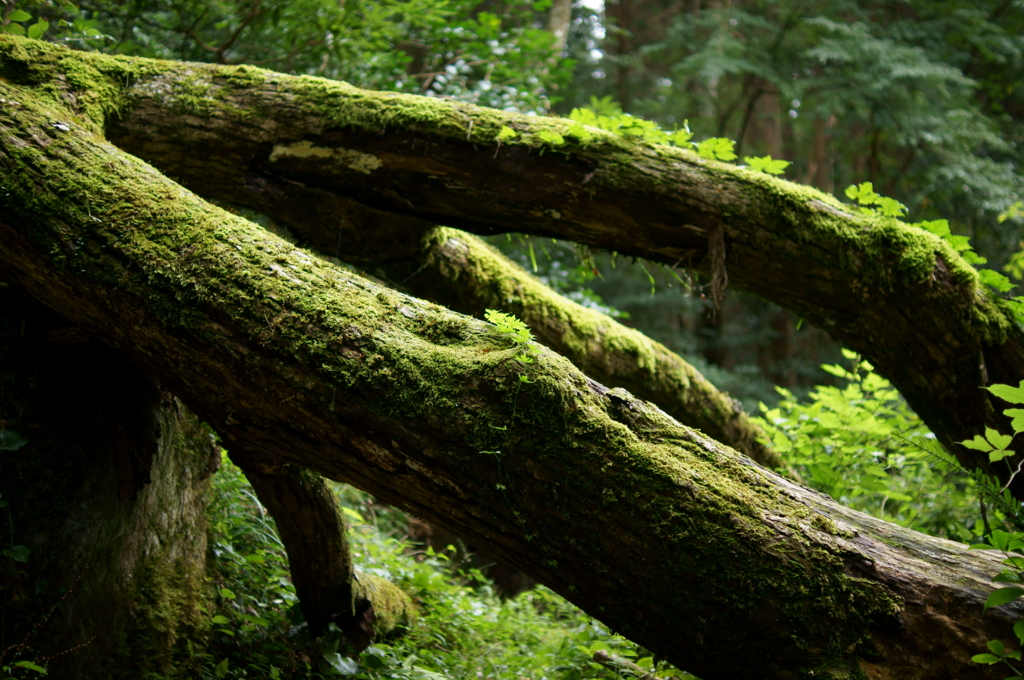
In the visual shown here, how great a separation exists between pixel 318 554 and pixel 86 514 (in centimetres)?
94

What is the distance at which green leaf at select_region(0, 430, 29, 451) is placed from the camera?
7.73 feet

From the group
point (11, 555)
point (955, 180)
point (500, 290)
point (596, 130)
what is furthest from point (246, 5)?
point (955, 180)

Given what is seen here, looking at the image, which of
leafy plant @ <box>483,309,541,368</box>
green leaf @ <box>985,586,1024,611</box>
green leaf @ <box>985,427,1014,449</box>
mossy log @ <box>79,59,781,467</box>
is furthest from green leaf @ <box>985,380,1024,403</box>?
mossy log @ <box>79,59,781,467</box>

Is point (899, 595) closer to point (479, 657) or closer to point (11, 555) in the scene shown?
point (479, 657)

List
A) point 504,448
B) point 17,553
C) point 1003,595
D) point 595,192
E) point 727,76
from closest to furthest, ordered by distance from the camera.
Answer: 1. point 1003,595
2. point 504,448
3. point 17,553
4. point 595,192
5. point 727,76

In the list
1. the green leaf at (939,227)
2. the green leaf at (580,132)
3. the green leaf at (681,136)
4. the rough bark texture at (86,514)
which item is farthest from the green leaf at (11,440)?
the green leaf at (939,227)

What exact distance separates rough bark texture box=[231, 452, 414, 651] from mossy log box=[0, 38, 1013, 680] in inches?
22.6

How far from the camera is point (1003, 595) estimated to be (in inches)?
67.3

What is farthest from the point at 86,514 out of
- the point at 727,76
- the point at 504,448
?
the point at 727,76

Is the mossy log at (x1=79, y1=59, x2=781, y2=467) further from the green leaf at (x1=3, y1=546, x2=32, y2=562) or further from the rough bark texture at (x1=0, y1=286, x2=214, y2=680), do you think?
the green leaf at (x1=3, y1=546, x2=32, y2=562)

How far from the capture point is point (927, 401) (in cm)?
335

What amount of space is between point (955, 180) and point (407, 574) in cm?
971

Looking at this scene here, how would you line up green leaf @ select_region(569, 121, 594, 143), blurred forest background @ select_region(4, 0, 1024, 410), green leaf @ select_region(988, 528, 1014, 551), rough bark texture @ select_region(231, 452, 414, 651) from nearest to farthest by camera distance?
A: green leaf @ select_region(988, 528, 1014, 551) → rough bark texture @ select_region(231, 452, 414, 651) → green leaf @ select_region(569, 121, 594, 143) → blurred forest background @ select_region(4, 0, 1024, 410)

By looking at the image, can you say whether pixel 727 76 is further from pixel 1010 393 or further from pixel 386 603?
pixel 1010 393
